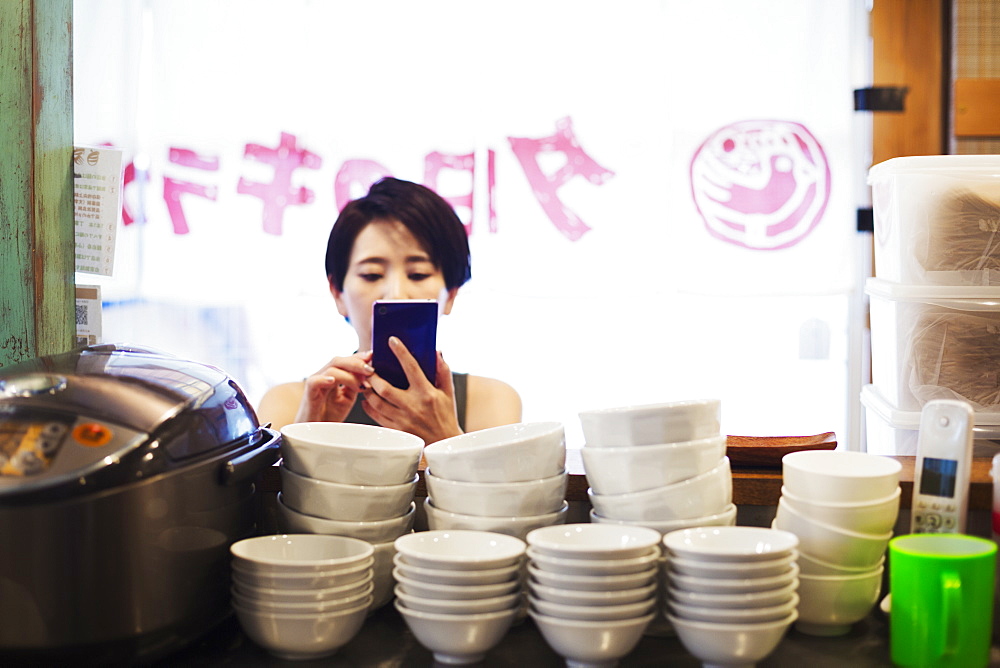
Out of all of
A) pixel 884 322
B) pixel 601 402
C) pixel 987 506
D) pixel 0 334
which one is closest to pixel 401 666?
pixel 987 506

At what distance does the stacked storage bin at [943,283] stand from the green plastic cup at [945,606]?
0.66 metres

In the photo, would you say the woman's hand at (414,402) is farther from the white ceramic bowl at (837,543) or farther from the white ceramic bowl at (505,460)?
the white ceramic bowl at (837,543)

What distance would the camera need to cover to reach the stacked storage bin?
158 cm

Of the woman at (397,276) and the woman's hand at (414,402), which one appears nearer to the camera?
the woman's hand at (414,402)

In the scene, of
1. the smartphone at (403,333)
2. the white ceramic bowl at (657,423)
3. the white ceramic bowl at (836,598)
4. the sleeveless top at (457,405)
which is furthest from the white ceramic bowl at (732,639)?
the sleeveless top at (457,405)

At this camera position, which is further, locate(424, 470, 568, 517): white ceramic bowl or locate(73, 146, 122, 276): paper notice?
locate(73, 146, 122, 276): paper notice

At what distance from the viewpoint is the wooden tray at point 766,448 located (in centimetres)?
A: 124

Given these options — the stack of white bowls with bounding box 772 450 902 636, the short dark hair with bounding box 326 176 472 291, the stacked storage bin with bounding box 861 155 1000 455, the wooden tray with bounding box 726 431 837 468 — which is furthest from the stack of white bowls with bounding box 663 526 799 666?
the short dark hair with bounding box 326 176 472 291

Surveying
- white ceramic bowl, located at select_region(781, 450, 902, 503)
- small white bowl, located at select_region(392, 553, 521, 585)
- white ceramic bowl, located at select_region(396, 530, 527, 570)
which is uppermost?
white ceramic bowl, located at select_region(781, 450, 902, 503)

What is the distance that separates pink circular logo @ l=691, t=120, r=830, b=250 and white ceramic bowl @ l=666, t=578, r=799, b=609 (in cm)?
Answer: 217

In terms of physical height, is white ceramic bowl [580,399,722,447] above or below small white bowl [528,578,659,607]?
above

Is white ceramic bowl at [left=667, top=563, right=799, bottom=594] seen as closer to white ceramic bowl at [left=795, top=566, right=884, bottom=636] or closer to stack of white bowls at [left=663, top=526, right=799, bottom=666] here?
stack of white bowls at [left=663, top=526, right=799, bottom=666]

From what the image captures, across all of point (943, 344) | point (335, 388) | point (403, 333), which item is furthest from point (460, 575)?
point (335, 388)

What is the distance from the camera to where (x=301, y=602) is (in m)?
1.00
